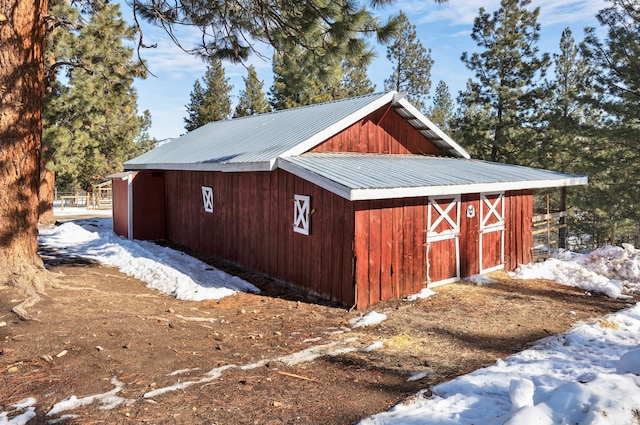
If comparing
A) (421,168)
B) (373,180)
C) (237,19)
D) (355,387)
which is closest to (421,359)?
→ (355,387)

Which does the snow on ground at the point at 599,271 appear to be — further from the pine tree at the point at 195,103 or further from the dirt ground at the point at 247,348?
the pine tree at the point at 195,103

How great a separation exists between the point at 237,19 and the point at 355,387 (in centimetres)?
820

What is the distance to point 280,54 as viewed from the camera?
9.73 metres

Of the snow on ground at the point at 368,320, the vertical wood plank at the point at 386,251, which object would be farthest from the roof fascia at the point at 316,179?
the snow on ground at the point at 368,320

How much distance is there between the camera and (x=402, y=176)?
9.22 metres

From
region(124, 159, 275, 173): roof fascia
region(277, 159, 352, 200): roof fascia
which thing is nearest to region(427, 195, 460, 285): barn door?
region(277, 159, 352, 200): roof fascia

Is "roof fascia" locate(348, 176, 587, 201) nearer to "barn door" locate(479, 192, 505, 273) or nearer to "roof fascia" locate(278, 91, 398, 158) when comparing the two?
"barn door" locate(479, 192, 505, 273)

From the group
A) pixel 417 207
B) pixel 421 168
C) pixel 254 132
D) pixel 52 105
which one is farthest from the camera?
pixel 52 105

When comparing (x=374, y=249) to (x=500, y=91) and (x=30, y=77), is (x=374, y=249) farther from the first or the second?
(x=500, y=91)

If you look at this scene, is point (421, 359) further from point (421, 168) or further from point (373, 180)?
point (421, 168)

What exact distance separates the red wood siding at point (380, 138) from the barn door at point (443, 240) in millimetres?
2847

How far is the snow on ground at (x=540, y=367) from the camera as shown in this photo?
3.41m

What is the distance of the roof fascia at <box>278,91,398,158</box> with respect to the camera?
33.0 ft

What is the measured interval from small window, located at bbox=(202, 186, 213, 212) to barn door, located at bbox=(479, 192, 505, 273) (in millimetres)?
7699
